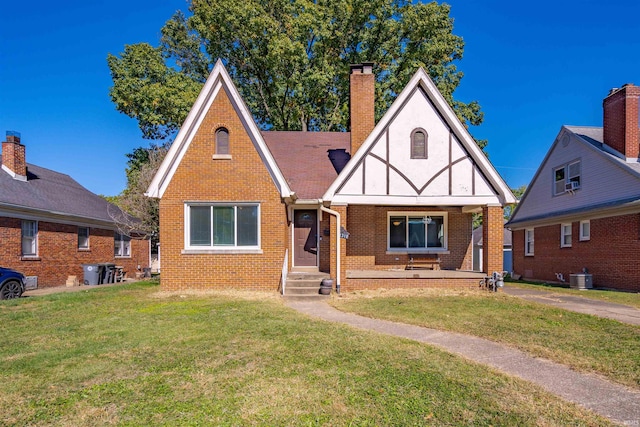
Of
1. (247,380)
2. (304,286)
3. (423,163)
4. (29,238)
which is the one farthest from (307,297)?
(29,238)

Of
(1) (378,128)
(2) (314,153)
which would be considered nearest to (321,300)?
(1) (378,128)

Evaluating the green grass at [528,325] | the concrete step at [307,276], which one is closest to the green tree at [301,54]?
the concrete step at [307,276]

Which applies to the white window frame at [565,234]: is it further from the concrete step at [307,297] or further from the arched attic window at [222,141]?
the arched attic window at [222,141]

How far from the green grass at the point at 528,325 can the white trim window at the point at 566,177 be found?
10410 mm

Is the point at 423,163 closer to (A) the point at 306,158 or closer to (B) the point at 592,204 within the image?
(A) the point at 306,158

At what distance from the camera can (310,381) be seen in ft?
15.9

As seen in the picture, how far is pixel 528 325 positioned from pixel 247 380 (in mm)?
6346

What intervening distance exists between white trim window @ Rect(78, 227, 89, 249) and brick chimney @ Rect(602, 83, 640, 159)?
88.6ft

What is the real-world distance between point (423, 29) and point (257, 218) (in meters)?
18.6

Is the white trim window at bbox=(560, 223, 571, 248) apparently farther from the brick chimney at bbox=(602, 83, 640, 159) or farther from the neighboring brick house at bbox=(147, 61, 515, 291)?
the neighboring brick house at bbox=(147, 61, 515, 291)

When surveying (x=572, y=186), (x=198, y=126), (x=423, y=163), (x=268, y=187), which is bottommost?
(x=268, y=187)

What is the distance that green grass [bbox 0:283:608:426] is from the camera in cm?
394

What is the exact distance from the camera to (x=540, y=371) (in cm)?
535

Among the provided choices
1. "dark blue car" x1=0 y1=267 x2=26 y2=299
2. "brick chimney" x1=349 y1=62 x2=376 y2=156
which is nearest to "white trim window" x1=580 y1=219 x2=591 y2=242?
"brick chimney" x1=349 y1=62 x2=376 y2=156
